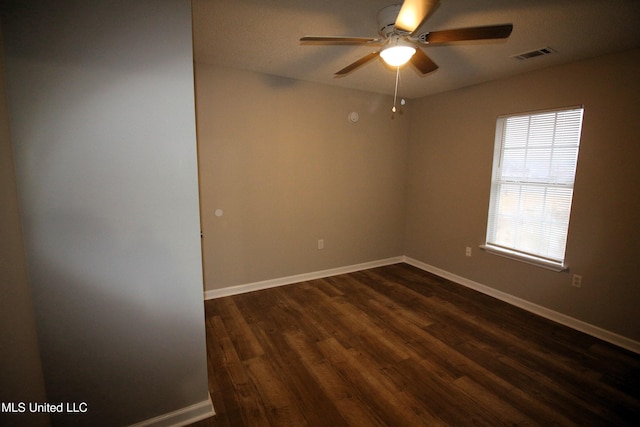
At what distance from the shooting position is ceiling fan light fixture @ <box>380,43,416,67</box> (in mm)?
1758

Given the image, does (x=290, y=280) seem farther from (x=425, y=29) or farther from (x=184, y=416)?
(x=425, y=29)

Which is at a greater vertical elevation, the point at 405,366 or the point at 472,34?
the point at 472,34

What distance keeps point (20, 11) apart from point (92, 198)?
798mm

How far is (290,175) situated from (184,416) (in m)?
2.54

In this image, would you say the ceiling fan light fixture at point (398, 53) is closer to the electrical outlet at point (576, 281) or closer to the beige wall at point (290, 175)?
the beige wall at point (290, 175)

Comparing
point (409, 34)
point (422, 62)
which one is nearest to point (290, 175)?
point (422, 62)

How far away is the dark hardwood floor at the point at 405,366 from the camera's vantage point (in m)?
1.77

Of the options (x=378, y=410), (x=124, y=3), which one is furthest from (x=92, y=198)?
(x=378, y=410)

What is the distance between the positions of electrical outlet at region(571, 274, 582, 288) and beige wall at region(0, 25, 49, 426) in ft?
13.0

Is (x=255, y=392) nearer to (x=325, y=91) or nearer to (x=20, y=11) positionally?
(x=20, y=11)

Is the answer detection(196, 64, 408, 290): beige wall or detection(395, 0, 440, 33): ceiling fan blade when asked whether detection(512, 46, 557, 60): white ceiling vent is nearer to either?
detection(395, 0, 440, 33): ceiling fan blade

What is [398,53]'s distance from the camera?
1794mm

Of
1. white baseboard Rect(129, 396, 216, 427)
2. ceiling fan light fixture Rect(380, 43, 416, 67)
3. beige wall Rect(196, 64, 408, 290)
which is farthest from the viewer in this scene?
beige wall Rect(196, 64, 408, 290)

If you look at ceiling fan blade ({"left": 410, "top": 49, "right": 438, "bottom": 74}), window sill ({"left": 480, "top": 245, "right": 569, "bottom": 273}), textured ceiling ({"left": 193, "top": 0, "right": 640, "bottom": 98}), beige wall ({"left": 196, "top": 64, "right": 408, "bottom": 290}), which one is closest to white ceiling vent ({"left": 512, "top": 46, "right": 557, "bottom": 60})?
textured ceiling ({"left": 193, "top": 0, "right": 640, "bottom": 98})
